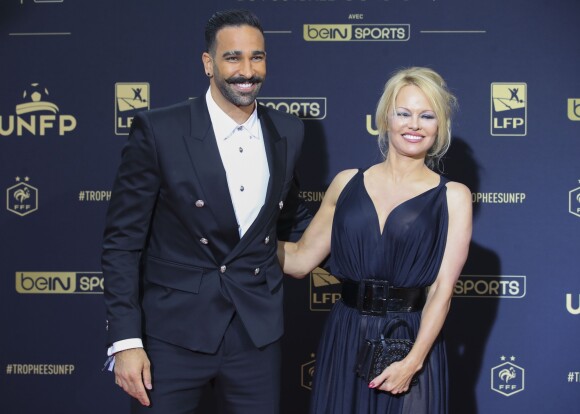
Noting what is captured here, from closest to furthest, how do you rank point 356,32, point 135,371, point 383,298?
point 135,371
point 383,298
point 356,32

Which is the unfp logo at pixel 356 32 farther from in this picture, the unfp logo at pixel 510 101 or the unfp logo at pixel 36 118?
the unfp logo at pixel 36 118


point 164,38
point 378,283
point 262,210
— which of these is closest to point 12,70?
point 164,38

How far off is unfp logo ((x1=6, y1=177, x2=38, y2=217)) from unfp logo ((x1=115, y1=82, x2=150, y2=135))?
18.9 inches

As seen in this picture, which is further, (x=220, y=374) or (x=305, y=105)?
(x=305, y=105)

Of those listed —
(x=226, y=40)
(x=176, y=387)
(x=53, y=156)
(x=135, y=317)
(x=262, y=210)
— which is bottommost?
(x=176, y=387)

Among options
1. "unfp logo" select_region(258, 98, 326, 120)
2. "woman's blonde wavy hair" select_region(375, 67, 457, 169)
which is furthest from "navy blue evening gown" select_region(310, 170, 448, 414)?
"unfp logo" select_region(258, 98, 326, 120)

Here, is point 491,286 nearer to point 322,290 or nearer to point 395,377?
point 322,290

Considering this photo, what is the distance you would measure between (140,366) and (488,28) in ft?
7.19

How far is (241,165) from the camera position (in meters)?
2.12

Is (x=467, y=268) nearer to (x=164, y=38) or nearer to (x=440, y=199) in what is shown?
(x=440, y=199)

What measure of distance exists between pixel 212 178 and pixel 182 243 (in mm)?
204

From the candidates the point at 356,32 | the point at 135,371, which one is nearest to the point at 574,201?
the point at 356,32

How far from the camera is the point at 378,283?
2.30 metres

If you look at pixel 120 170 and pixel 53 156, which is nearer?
pixel 120 170
